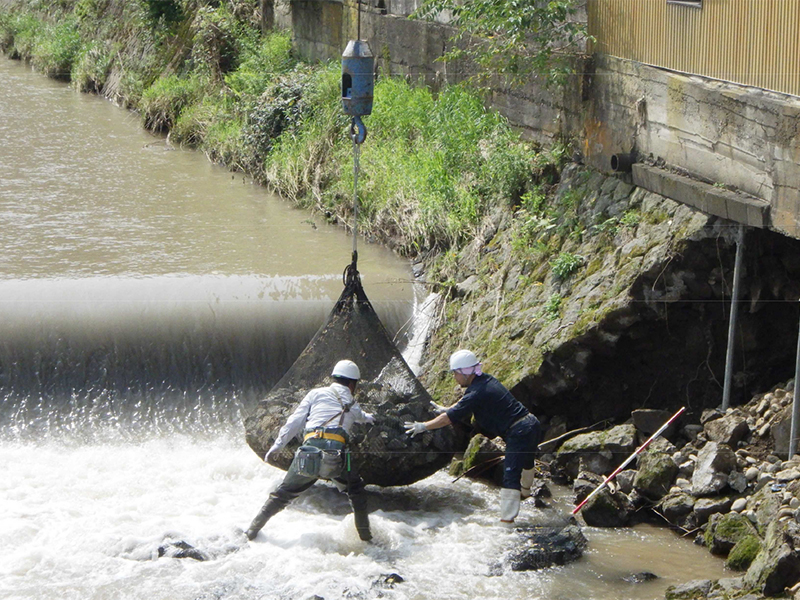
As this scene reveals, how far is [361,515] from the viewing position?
7.30 meters

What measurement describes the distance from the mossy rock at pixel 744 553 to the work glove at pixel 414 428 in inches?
88.1

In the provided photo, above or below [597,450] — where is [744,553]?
below

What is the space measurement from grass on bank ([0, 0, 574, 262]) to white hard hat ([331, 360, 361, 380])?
8.10 ft

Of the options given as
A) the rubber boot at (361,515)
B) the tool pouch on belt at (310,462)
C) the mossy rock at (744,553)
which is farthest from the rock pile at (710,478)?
the tool pouch on belt at (310,462)

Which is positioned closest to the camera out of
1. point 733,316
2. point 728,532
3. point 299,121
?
point 728,532

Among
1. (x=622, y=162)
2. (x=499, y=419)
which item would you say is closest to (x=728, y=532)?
(x=499, y=419)

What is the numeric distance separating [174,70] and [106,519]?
13311 mm

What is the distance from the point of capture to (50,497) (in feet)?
26.0

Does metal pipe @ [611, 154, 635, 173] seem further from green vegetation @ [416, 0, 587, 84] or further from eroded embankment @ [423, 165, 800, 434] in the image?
green vegetation @ [416, 0, 587, 84]

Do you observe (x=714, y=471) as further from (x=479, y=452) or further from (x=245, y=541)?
(x=245, y=541)

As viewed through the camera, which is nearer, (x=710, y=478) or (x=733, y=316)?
(x=710, y=478)

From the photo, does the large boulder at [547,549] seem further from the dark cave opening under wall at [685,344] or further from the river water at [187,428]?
the dark cave opening under wall at [685,344]

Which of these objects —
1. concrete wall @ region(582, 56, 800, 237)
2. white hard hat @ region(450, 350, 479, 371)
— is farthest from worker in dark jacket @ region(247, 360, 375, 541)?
concrete wall @ region(582, 56, 800, 237)

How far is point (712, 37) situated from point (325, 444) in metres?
4.54
